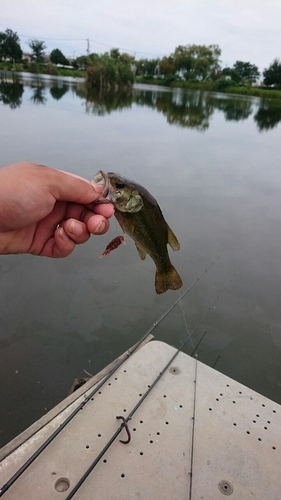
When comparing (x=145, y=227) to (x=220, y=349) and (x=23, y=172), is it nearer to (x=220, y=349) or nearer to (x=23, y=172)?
(x=23, y=172)

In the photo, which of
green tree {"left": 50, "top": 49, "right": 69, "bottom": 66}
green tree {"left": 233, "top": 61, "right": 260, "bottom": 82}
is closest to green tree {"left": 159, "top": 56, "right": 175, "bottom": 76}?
green tree {"left": 233, "top": 61, "right": 260, "bottom": 82}

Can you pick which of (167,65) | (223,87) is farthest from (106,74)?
(167,65)

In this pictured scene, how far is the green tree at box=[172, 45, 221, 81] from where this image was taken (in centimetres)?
7838

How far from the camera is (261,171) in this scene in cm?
1171

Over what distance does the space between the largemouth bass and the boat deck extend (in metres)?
1.25

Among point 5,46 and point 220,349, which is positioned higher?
point 5,46

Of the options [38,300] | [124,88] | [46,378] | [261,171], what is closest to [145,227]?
[46,378]

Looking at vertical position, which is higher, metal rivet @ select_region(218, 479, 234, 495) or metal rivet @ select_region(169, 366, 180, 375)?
metal rivet @ select_region(169, 366, 180, 375)

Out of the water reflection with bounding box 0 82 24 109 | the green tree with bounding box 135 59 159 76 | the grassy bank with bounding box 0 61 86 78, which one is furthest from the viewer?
the green tree with bounding box 135 59 159 76

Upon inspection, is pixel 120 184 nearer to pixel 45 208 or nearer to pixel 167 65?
pixel 45 208

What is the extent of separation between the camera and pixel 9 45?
76.8m

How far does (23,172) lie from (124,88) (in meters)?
53.6

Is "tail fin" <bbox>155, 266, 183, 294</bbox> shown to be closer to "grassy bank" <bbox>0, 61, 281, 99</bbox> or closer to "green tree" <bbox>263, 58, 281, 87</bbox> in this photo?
"grassy bank" <bbox>0, 61, 281, 99</bbox>

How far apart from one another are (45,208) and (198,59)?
8854cm
